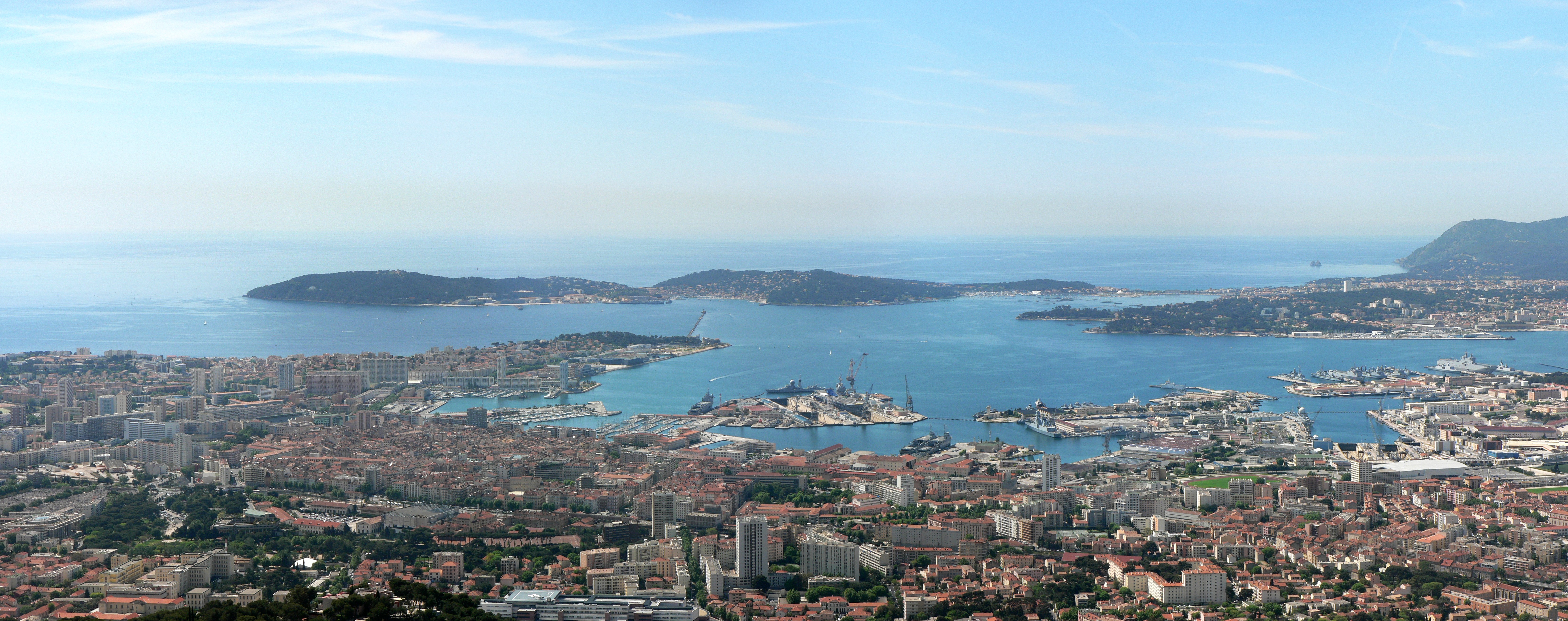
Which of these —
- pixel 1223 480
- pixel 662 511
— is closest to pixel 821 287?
pixel 1223 480

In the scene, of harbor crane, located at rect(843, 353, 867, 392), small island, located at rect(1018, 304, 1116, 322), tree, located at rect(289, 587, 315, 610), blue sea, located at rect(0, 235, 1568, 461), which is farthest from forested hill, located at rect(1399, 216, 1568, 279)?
tree, located at rect(289, 587, 315, 610)

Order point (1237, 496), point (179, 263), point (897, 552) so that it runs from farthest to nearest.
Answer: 1. point (179, 263)
2. point (1237, 496)
3. point (897, 552)

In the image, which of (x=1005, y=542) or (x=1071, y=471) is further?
(x=1071, y=471)

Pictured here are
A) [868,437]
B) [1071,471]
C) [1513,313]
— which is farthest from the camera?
[1513,313]

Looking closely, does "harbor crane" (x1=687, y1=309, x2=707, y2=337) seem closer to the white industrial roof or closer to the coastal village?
the coastal village

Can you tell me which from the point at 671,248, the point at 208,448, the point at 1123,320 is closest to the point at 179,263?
the point at 671,248

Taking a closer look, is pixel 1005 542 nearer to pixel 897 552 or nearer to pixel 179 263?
pixel 897 552

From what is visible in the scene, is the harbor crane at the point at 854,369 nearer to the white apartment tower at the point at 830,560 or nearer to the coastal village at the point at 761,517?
the coastal village at the point at 761,517

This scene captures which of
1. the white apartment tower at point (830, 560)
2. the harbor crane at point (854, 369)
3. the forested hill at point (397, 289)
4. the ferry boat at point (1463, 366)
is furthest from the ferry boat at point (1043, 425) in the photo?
the forested hill at point (397, 289)
